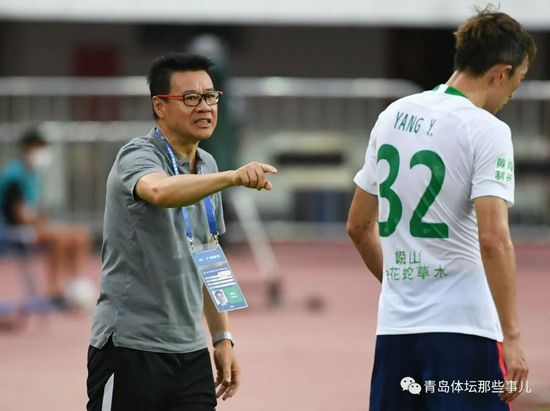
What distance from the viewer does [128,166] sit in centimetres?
505

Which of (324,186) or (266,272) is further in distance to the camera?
(324,186)

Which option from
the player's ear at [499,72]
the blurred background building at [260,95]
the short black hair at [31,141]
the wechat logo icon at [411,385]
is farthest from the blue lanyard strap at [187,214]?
the blurred background building at [260,95]

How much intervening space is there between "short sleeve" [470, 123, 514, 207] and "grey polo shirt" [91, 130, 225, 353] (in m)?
1.07

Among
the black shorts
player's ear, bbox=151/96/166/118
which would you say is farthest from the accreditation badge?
player's ear, bbox=151/96/166/118

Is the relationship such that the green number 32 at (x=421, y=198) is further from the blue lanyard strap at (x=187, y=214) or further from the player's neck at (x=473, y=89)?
the blue lanyard strap at (x=187, y=214)

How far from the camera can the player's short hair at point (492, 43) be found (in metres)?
4.93

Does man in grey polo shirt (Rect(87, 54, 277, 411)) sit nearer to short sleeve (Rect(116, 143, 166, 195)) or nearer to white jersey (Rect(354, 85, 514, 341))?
short sleeve (Rect(116, 143, 166, 195))

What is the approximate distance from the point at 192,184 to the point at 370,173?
0.82 metres

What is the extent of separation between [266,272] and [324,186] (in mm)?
4835

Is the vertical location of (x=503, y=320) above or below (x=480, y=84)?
below

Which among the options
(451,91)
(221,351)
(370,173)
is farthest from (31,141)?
(451,91)

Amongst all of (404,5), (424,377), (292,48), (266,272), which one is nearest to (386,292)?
(424,377)

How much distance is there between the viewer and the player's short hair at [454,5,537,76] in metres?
4.93

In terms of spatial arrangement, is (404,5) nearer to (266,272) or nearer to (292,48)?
(292,48)
